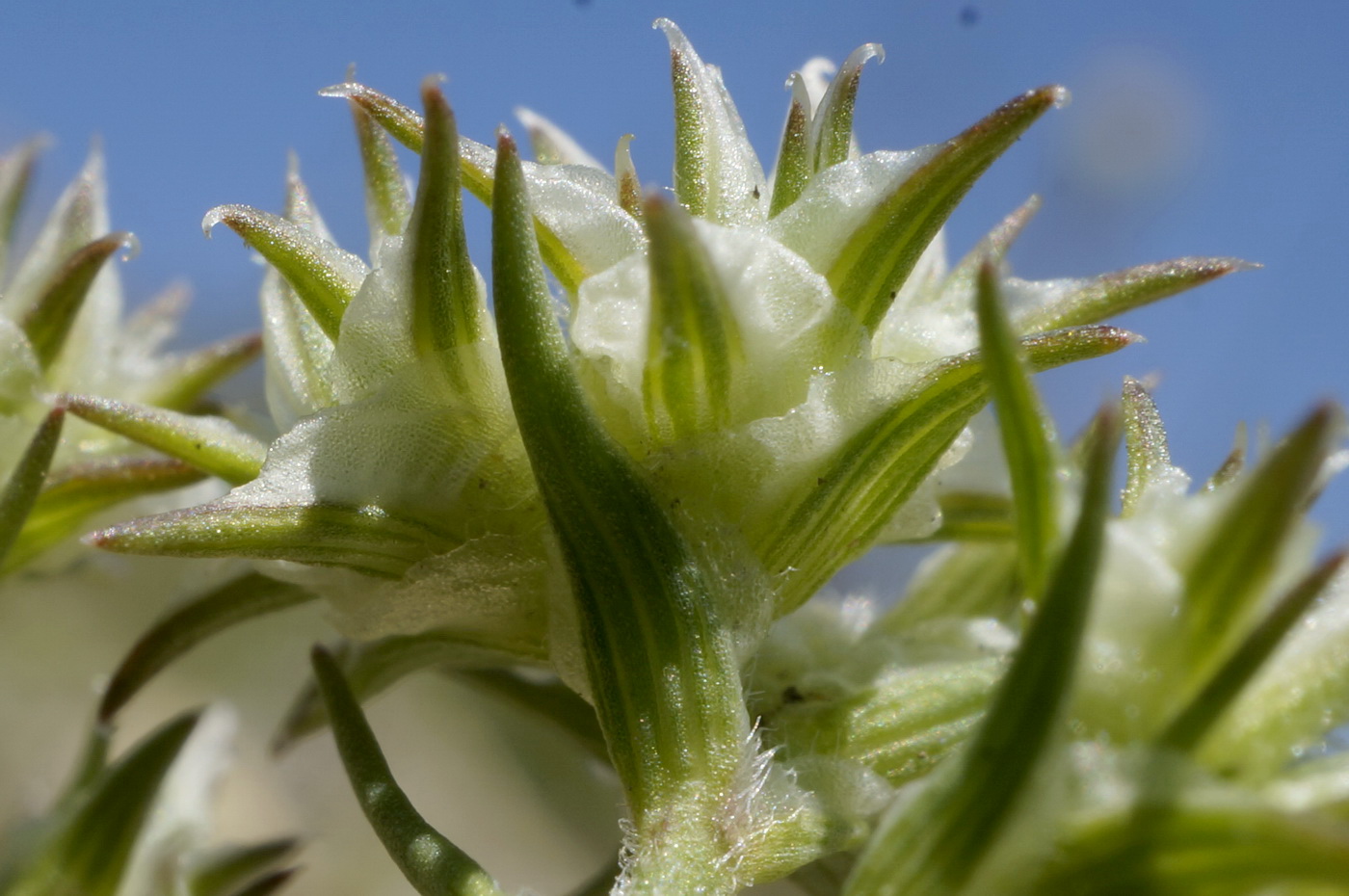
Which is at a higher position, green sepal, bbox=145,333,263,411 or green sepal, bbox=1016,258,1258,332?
green sepal, bbox=145,333,263,411

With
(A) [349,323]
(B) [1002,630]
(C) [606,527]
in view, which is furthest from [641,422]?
(B) [1002,630]

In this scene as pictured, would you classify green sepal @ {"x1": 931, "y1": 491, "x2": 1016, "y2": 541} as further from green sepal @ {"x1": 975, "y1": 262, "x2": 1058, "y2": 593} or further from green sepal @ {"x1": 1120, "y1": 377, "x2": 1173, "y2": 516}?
green sepal @ {"x1": 975, "y1": 262, "x2": 1058, "y2": 593}

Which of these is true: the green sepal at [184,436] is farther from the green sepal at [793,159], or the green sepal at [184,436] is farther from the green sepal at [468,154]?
the green sepal at [793,159]

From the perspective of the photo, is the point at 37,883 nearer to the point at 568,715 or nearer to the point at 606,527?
the point at 568,715

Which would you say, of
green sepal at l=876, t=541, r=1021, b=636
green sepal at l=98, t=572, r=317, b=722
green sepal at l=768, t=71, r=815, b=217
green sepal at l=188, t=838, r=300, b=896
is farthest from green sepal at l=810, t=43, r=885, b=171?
green sepal at l=188, t=838, r=300, b=896

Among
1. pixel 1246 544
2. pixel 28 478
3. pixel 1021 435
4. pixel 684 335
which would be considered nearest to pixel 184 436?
pixel 28 478

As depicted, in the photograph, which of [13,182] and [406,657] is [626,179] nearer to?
[406,657]
